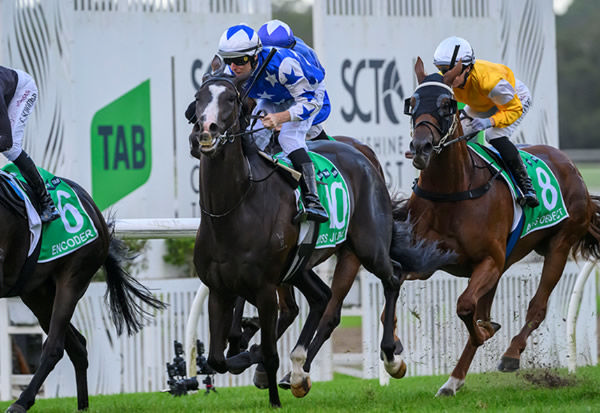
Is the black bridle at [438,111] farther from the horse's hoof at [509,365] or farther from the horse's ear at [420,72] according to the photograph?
the horse's hoof at [509,365]


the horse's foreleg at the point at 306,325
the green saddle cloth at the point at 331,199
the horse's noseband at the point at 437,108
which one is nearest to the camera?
the horse's foreleg at the point at 306,325

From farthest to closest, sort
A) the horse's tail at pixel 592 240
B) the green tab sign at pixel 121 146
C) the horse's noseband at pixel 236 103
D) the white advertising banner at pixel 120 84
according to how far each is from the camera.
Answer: the green tab sign at pixel 121 146 < the white advertising banner at pixel 120 84 < the horse's tail at pixel 592 240 < the horse's noseband at pixel 236 103

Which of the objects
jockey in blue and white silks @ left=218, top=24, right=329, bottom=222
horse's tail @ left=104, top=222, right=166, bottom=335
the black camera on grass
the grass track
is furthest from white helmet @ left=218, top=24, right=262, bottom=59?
the black camera on grass

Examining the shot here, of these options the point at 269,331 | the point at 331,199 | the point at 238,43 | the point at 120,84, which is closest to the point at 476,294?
the point at 331,199

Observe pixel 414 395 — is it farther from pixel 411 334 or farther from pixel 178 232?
pixel 411 334

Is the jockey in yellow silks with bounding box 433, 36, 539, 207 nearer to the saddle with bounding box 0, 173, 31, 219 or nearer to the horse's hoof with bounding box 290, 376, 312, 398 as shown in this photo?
the horse's hoof with bounding box 290, 376, 312, 398

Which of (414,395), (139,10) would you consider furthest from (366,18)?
(414,395)

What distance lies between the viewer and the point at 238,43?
5.95m

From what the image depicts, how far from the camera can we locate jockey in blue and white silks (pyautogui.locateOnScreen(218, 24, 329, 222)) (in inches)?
235

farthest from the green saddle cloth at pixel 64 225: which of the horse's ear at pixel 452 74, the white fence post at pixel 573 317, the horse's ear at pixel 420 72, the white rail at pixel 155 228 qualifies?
the white fence post at pixel 573 317

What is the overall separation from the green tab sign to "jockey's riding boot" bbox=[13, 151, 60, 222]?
292 cm

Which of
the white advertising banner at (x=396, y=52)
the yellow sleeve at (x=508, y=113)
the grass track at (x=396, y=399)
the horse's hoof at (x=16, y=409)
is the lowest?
the grass track at (x=396, y=399)

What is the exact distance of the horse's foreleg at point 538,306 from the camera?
23.0 ft

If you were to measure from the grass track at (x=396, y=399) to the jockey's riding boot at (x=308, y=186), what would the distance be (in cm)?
103
